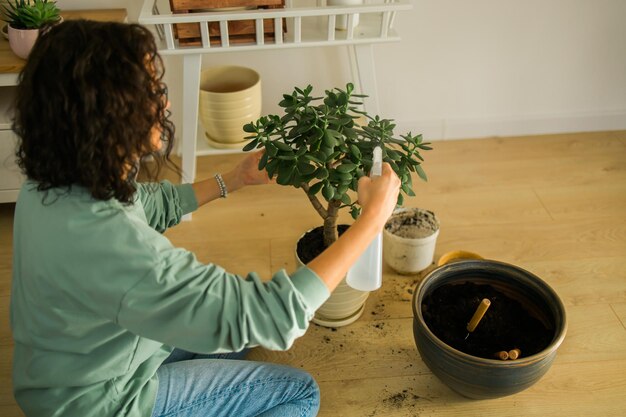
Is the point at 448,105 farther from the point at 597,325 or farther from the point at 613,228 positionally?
the point at 597,325

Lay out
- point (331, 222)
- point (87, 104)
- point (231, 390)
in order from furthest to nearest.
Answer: point (331, 222) < point (231, 390) < point (87, 104)

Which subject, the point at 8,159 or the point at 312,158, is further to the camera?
the point at 8,159

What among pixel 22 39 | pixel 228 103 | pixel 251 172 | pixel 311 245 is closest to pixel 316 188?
pixel 251 172

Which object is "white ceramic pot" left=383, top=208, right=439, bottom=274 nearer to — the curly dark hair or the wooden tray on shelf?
the wooden tray on shelf

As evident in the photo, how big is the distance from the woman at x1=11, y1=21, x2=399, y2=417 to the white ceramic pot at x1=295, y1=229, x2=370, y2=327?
1.47ft

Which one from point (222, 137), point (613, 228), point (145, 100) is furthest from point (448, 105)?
point (145, 100)

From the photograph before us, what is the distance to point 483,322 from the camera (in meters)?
1.24

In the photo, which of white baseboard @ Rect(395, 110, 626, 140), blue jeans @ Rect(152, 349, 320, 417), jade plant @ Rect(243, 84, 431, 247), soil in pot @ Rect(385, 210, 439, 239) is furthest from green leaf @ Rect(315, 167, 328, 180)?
white baseboard @ Rect(395, 110, 626, 140)

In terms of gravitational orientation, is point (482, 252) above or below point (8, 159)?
below

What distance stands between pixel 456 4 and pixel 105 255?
143 cm

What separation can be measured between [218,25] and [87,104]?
0.84 meters

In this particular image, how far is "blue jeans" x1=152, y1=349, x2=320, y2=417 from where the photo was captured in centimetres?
105

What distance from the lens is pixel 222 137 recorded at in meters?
1.74

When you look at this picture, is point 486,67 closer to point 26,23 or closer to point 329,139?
point 329,139
